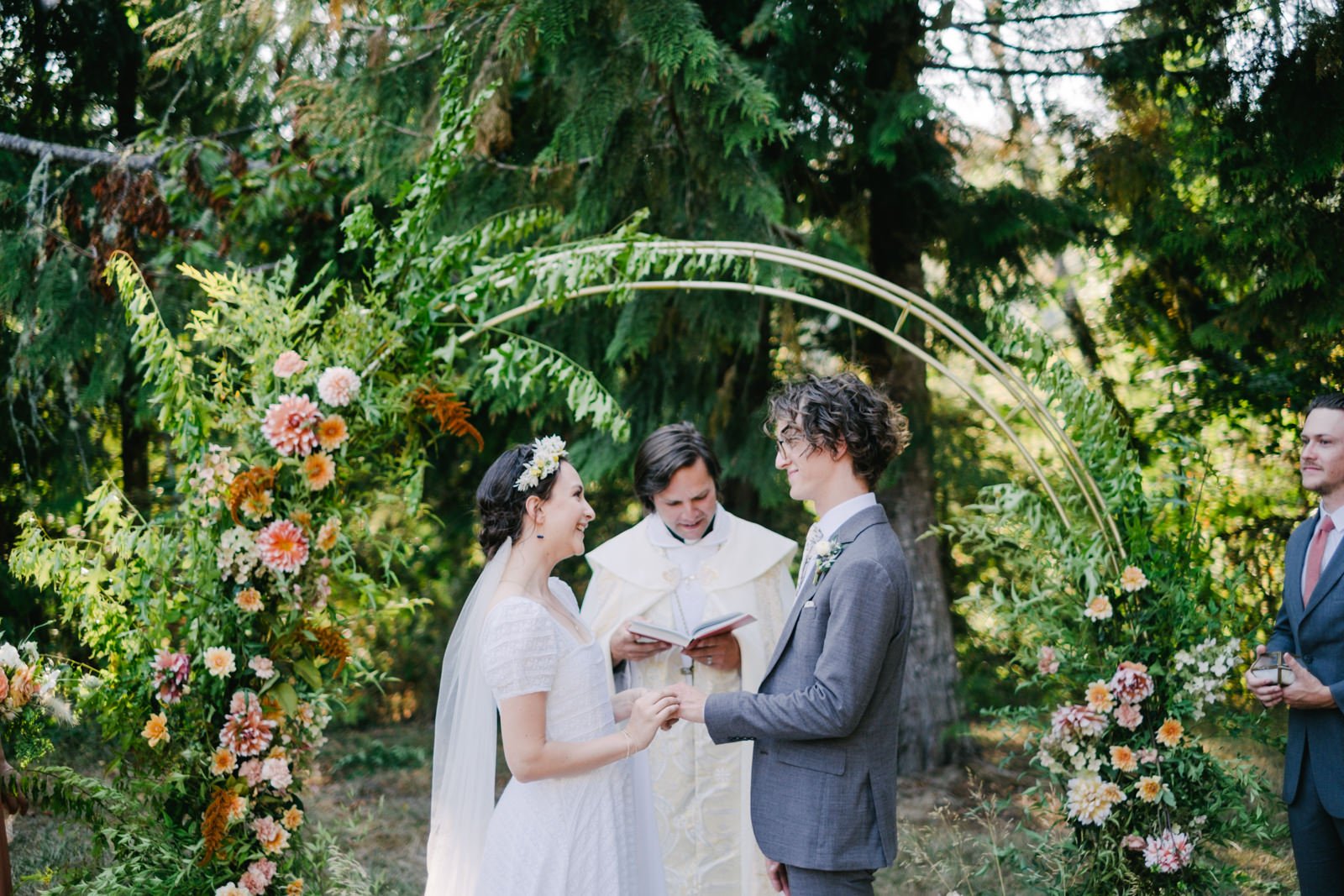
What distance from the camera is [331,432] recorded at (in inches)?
131

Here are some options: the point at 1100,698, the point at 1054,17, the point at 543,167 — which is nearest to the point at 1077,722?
the point at 1100,698

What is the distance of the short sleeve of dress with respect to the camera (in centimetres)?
256

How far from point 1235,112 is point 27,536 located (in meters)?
5.38

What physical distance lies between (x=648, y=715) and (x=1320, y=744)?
2.10 metres

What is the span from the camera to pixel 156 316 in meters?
3.33

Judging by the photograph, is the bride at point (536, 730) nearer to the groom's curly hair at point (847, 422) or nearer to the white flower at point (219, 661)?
the groom's curly hair at point (847, 422)

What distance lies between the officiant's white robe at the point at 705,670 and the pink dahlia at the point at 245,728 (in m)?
1.06

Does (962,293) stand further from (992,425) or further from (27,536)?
(27,536)

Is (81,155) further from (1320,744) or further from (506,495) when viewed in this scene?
(1320,744)

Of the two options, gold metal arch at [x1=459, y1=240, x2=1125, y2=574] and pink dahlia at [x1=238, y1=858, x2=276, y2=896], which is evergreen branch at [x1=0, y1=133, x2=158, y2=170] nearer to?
gold metal arch at [x1=459, y1=240, x2=1125, y2=574]

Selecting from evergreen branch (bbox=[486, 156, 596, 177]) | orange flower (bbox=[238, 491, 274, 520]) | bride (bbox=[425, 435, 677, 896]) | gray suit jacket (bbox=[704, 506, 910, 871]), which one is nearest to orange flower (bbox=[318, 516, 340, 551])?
orange flower (bbox=[238, 491, 274, 520])

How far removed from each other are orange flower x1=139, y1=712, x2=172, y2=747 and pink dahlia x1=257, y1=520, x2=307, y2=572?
0.54m

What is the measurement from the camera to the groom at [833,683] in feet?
8.11

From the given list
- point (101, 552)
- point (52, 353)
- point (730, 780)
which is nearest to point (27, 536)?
point (101, 552)
